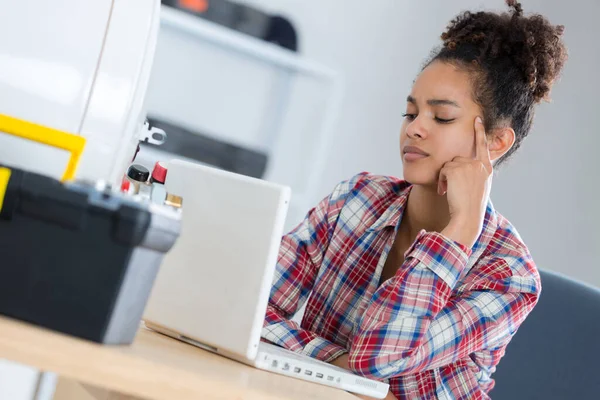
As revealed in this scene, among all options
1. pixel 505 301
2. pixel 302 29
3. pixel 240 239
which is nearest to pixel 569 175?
pixel 302 29

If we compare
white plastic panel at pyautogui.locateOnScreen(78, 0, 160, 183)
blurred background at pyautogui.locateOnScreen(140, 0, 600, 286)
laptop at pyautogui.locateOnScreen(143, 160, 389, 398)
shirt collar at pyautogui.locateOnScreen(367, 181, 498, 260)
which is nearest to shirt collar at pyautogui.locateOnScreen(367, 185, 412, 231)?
shirt collar at pyautogui.locateOnScreen(367, 181, 498, 260)

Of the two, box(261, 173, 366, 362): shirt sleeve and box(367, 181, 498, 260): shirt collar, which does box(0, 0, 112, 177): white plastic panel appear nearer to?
box(261, 173, 366, 362): shirt sleeve

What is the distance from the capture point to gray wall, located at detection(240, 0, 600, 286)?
10.1 feet

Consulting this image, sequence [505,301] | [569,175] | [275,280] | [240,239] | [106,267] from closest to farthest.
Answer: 1. [106,267]
2. [240,239]
3. [505,301]
4. [275,280]
5. [569,175]

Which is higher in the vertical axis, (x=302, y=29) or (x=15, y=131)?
(x=302, y=29)

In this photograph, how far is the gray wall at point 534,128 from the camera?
3092 millimetres

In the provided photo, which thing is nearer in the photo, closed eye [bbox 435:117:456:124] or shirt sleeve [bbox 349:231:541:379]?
shirt sleeve [bbox 349:231:541:379]

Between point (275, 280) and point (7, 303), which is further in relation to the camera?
point (275, 280)

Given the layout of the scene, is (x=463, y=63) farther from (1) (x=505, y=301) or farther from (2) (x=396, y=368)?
(2) (x=396, y=368)

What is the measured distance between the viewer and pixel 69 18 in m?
0.89

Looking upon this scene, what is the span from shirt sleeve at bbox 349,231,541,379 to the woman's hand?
2.3 inches

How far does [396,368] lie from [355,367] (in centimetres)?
7

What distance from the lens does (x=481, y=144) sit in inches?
63.7

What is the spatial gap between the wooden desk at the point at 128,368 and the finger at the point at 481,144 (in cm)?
91
